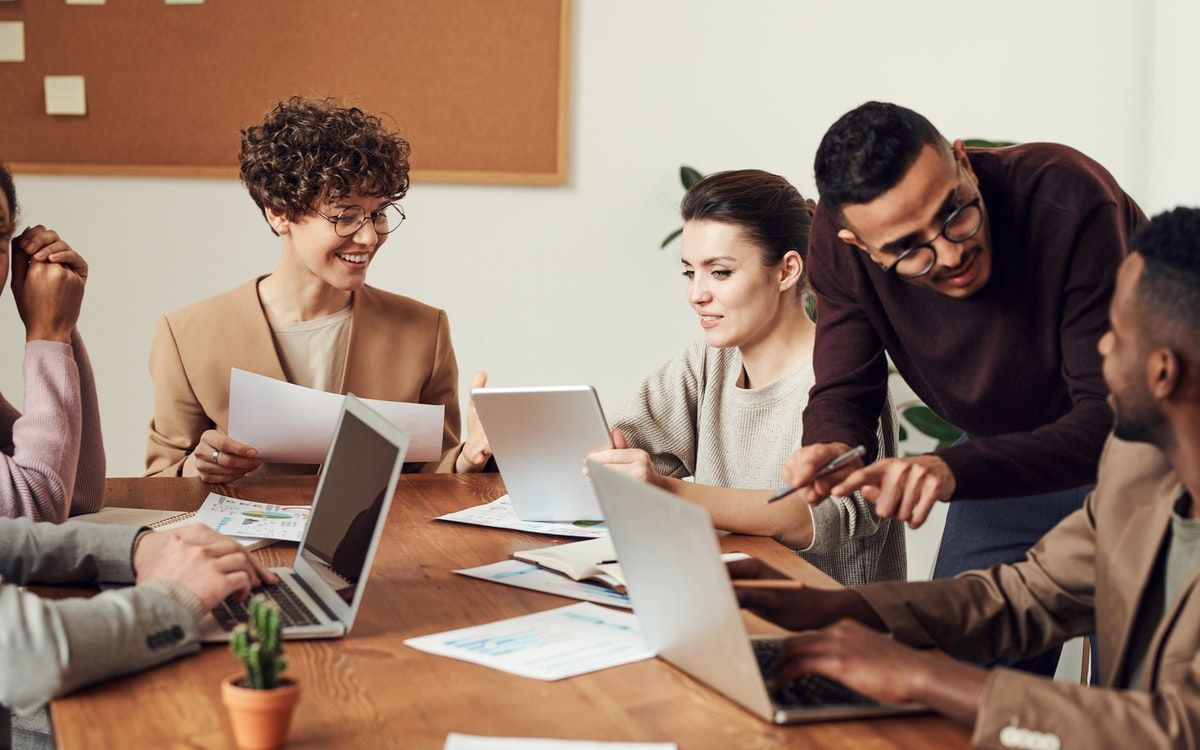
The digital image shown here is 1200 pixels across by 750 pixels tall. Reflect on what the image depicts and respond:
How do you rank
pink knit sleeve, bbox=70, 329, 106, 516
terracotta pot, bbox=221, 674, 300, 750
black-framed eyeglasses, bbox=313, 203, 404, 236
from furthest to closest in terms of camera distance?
black-framed eyeglasses, bbox=313, 203, 404, 236 < pink knit sleeve, bbox=70, 329, 106, 516 < terracotta pot, bbox=221, 674, 300, 750

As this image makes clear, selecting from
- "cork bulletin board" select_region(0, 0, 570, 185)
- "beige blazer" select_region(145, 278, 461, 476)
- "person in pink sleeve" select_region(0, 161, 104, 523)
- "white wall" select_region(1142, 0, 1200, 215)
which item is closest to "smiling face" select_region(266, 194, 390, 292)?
"beige blazer" select_region(145, 278, 461, 476)

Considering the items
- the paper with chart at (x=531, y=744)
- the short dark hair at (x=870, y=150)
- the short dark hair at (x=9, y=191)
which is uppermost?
the short dark hair at (x=870, y=150)

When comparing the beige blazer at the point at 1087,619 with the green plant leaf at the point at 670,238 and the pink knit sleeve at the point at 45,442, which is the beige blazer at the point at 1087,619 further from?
the green plant leaf at the point at 670,238

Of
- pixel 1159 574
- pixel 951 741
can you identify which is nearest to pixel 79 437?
pixel 951 741

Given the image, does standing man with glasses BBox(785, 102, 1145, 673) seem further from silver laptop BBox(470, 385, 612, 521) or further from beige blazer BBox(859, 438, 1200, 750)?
silver laptop BBox(470, 385, 612, 521)

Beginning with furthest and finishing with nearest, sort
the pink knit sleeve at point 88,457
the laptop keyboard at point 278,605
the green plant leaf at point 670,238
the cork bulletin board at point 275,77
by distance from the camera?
the green plant leaf at point 670,238 < the cork bulletin board at point 275,77 < the pink knit sleeve at point 88,457 < the laptop keyboard at point 278,605

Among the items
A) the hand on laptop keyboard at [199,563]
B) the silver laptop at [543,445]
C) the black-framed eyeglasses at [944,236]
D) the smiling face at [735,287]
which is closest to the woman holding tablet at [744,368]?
the smiling face at [735,287]

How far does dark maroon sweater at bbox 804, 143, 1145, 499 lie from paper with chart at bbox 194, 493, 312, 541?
0.81 m

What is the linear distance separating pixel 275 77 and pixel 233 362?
1224 millimetres

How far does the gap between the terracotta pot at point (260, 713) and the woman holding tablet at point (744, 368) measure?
3.49ft

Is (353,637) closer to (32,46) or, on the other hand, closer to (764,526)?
(764,526)

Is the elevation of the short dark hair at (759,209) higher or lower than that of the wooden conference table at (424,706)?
higher

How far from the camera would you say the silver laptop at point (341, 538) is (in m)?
1.33

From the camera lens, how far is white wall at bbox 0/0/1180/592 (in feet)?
11.1
